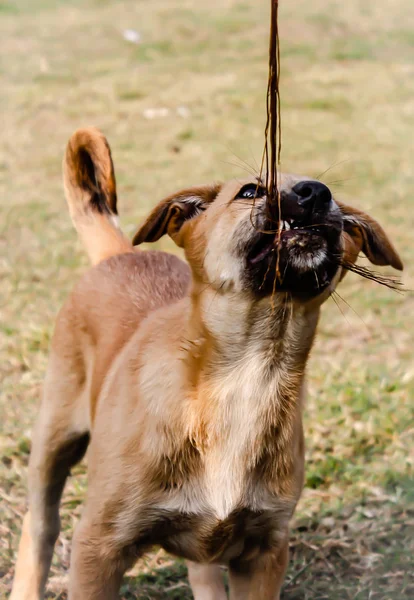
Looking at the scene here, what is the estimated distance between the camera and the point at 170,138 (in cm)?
1022

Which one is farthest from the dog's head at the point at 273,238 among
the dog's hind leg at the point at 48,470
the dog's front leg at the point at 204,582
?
the dog's front leg at the point at 204,582

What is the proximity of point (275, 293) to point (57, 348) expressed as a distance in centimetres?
132

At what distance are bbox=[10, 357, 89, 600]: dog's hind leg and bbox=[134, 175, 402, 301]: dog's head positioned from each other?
90cm

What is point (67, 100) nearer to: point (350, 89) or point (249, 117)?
point (249, 117)

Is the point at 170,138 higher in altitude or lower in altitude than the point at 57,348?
lower

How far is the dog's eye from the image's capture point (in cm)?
301

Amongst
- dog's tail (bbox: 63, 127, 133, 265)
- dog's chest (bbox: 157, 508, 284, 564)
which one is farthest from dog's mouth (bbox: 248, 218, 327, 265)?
dog's tail (bbox: 63, 127, 133, 265)

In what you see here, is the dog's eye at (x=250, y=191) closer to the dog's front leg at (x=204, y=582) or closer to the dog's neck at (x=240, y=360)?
the dog's neck at (x=240, y=360)

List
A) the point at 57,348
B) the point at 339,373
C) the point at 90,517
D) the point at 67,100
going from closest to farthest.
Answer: the point at 90,517
the point at 57,348
the point at 339,373
the point at 67,100

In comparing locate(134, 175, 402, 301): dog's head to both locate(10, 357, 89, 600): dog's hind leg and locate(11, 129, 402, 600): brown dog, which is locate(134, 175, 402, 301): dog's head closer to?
locate(11, 129, 402, 600): brown dog

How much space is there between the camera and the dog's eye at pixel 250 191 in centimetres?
301

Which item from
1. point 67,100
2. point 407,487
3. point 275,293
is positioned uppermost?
point 275,293

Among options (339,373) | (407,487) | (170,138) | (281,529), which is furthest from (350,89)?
(281,529)

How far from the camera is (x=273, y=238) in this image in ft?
9.46
